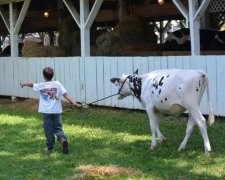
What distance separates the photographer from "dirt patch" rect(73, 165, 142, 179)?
7176 millimetres

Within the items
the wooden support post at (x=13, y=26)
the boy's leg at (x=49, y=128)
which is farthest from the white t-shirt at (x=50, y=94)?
the wooden support post at (x=13, y=26)

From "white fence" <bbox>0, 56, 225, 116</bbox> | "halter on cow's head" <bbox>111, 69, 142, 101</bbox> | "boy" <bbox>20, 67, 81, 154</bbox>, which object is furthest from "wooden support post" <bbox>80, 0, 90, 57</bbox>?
"boy" <bbox>20, 67, 81, 154</bbox>

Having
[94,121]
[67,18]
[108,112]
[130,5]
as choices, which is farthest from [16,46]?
[94,121]

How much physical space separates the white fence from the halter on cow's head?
104 inches

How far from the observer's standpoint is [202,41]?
46.3ft

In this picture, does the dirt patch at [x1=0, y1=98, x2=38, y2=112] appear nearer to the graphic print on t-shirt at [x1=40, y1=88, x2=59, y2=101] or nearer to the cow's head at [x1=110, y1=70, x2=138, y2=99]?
the cow's head at [x1=110, y1=70, x2=138, y2=99]

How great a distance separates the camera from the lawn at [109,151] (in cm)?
748

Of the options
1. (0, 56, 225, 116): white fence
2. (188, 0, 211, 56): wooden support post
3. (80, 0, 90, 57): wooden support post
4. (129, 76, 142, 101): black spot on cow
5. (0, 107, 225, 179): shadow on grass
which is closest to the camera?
(0, 107, 225, 179): shadow on grass

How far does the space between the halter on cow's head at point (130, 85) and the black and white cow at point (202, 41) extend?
4.72 meters

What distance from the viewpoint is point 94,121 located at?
1262cm

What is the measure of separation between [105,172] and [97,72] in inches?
300

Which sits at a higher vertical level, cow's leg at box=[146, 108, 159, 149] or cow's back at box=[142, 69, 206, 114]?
cow's back at box=[142, 69, 206, 114]

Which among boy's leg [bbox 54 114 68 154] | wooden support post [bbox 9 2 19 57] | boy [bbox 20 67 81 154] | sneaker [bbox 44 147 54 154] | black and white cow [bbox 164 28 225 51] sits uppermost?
wooden support post [bbox 9 2 19 57]

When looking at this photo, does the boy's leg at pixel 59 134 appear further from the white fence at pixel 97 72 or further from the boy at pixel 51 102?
the white fence at pixel 97 72
